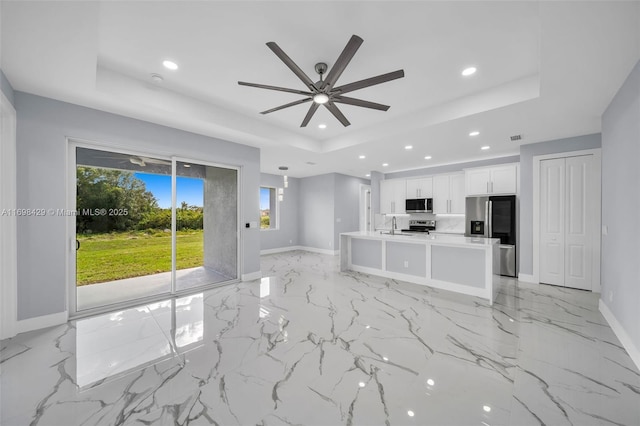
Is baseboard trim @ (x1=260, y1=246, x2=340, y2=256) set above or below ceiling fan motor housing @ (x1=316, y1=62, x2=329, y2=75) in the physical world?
below

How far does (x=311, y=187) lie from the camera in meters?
8.46

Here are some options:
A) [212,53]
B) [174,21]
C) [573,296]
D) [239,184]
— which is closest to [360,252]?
[239,184]

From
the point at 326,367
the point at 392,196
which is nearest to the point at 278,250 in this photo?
the point at 392,196

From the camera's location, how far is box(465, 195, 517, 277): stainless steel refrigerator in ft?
16.5

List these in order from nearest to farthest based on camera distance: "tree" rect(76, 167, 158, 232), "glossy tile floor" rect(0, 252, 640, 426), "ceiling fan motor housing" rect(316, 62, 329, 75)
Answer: "glossy tile floor" rect(0, 252, 640, 426)
"ceiling fan motor housing" rect(316, 62, 329, 75)
"tree" rect(76, 167, 158, 232)

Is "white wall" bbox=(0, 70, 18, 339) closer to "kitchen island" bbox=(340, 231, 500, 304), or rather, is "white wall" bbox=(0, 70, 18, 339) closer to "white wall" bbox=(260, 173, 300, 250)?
"kitchen island" bbox=(340, 231, 500, 304)

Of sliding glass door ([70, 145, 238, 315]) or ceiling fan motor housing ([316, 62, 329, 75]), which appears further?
sliding glass door ([70, 145, 238, 315])

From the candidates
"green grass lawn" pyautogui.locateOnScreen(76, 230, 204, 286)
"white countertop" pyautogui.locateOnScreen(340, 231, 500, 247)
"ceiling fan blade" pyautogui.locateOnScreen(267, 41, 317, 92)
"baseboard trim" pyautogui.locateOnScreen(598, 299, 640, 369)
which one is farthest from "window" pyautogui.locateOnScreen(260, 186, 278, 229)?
"baseboard trim" pyautogui.locateOnScreen(598, 299, 640, 369)

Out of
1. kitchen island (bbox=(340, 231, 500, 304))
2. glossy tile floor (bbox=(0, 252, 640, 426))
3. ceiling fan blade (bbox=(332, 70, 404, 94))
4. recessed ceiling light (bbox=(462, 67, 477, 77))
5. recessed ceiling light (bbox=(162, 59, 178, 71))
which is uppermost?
recessed ceiling light (bbox=(162, 59, 178, 71))

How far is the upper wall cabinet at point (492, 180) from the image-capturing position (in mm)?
5254

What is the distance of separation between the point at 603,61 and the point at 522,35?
29.5 inches

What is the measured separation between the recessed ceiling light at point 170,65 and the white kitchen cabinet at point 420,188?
6102 mm

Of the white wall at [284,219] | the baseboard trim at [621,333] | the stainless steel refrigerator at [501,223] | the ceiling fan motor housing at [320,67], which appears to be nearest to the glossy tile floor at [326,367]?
the baseboard trim at [621,333]

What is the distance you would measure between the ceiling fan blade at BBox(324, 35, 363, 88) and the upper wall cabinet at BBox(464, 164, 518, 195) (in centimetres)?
484
